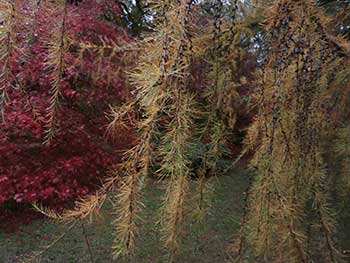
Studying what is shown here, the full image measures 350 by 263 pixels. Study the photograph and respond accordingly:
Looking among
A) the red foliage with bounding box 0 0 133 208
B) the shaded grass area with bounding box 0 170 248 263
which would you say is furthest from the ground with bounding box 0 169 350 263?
the red foliage with bounding box 0 0 133 208

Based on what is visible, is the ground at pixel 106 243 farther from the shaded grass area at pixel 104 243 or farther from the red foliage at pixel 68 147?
the red foliage at pixel 68 147

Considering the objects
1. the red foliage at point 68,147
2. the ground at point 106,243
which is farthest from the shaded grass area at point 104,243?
the red foliage at point 68,147

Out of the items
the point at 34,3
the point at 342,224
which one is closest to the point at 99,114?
the point at 342,224

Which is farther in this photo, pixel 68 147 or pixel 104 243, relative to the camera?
pixel 104 243

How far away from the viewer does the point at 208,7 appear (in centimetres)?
85

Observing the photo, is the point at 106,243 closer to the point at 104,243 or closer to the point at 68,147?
the point at 104,243

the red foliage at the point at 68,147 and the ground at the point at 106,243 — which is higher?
the red foliage at the point at 68,147

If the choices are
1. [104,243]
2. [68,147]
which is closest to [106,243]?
[104,243]

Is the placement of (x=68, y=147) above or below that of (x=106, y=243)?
above

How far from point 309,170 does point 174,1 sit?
64 centimetres

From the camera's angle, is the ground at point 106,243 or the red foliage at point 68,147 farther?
the ground at point 106,243

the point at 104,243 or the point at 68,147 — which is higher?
the point at 68,147

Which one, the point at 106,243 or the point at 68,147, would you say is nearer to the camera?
the point at 68,147

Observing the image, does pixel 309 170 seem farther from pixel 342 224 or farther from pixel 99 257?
pixel 99 257
